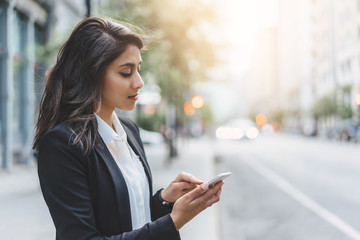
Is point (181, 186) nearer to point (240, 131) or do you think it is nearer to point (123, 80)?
point (123, 80)

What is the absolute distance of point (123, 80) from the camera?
5.80ft

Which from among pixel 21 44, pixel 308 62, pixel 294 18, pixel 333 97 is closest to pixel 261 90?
pixel 294 18

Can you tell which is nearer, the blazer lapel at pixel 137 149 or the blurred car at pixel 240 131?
the blazer lapel at pixel 137 149

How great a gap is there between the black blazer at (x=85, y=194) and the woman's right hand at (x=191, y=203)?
4cm

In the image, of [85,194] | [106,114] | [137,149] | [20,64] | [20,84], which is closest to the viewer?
[85,194]

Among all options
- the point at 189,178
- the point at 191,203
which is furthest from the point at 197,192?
the point at 189,178

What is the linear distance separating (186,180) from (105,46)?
683mm

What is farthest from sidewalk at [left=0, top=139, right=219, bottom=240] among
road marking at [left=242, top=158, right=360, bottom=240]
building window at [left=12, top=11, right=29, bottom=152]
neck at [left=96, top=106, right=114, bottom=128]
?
building window at [left=12, top=11, right=29, bottom=152]

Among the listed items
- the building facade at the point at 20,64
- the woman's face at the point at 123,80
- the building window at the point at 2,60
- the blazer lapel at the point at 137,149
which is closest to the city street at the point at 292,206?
the blazer lapel at the point at 137,149

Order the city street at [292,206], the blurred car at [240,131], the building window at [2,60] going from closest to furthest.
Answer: the city street at [292,206], the building window at [2,60], the blurred car at [240,131]

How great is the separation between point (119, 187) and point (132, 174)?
0.54ft

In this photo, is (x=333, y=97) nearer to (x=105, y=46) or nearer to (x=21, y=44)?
(x=21, y=44)

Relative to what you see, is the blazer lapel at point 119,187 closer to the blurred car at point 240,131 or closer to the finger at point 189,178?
the finger at point 189,178

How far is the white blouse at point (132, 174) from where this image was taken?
1.73 m
